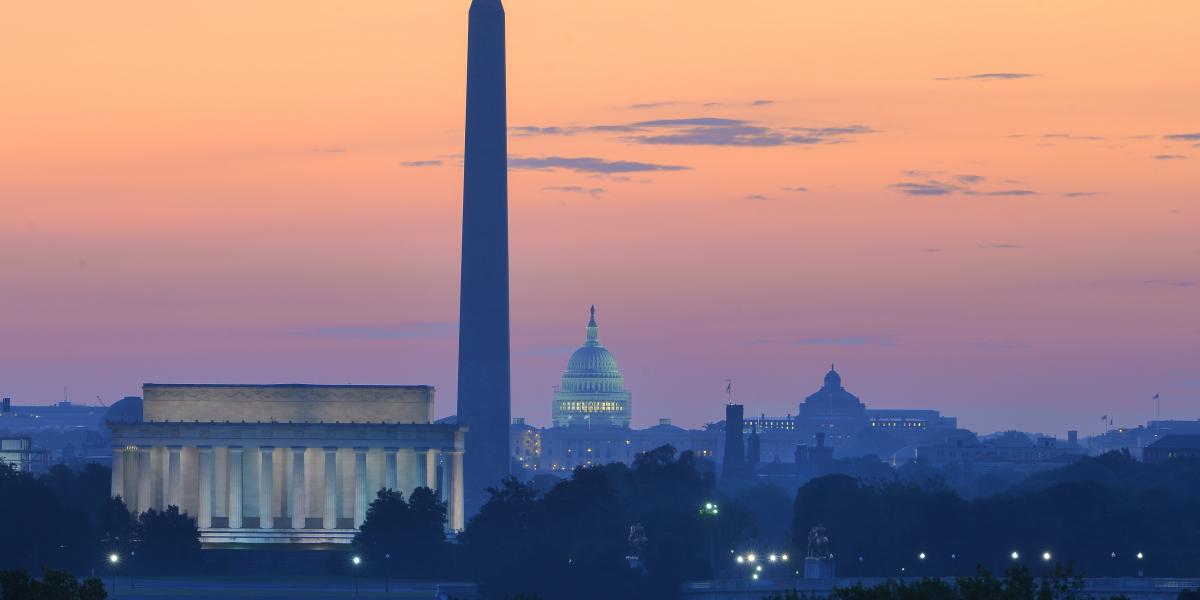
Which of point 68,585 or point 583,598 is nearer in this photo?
point 68,585

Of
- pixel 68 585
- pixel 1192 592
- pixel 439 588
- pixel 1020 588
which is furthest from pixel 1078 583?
pixel 439 588

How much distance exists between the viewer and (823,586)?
19962cm

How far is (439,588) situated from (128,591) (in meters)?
18.9

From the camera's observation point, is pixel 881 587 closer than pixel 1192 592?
Yes

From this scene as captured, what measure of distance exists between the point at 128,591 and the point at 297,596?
1054 cm

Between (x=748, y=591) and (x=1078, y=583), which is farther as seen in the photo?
(x=748, y=591)

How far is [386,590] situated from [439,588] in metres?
3.32

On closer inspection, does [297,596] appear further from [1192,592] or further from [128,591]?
[1192,592]

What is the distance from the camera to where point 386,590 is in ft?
653

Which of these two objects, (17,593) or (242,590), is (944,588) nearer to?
(17,593)

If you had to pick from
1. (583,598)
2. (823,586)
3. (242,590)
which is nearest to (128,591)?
(242,590)

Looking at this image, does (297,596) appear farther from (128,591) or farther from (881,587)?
(881,587)

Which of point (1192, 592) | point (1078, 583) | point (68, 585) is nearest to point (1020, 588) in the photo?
point (1078, 583)

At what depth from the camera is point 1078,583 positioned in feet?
359
